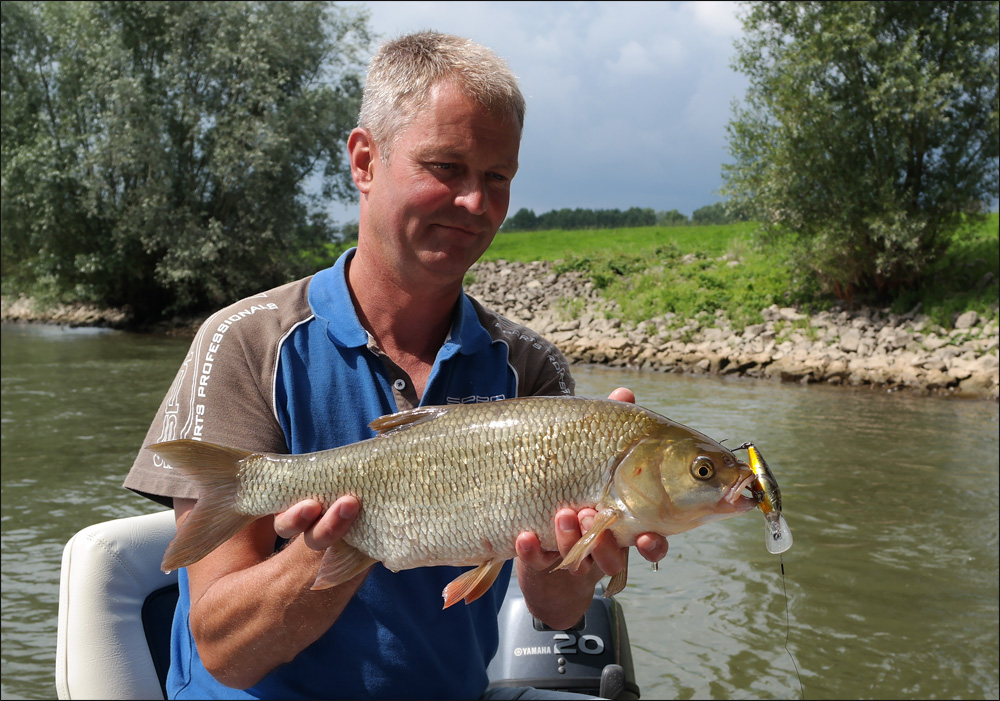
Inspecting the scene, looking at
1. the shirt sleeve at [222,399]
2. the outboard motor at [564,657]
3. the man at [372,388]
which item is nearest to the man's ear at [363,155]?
the man at [372,388]

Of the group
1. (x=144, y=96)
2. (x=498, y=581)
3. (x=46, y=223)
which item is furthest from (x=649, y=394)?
Result: (x=46, y=223)

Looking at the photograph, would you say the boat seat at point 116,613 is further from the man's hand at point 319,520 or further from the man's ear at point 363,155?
the man's ear at point 363,155

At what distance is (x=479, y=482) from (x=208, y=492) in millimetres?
666

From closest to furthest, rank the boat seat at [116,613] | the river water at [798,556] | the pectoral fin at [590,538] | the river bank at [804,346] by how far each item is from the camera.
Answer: the pectoral fin at [590,538] < the boat seat at [116,613] < the river water at [798,556] < the river bank at [804,346]

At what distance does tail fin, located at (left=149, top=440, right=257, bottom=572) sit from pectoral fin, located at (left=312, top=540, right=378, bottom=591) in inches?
8.9

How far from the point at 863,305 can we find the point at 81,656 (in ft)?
77.2

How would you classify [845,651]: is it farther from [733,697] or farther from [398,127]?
[398,127]

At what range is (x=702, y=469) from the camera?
219 centimetres

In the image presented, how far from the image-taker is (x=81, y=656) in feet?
9.38

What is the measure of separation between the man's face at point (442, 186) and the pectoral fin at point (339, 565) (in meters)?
0.84

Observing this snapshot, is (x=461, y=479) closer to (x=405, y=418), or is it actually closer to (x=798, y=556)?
(x=405, y=418)

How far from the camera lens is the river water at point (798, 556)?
6.38 metres

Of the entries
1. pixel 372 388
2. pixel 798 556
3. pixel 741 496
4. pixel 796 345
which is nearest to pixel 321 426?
pixel 372 388

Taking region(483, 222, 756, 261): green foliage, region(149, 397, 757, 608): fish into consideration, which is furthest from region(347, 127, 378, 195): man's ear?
region(483, 222, 756, 261): green foliage
